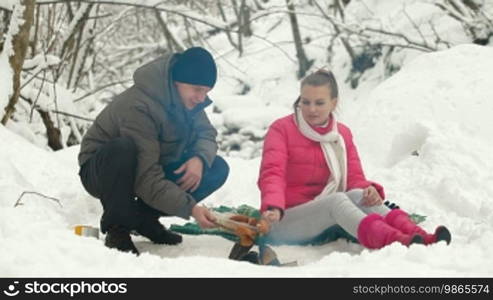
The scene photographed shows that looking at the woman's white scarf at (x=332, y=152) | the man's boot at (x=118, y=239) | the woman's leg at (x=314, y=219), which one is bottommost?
the man's boot at (x=118, y=239)

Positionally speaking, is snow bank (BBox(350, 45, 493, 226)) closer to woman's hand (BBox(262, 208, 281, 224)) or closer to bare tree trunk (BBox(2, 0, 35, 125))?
woman's hand (BBox(262, 208, 281, 224))

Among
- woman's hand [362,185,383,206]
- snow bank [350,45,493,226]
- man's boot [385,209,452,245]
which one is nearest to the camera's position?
man's boot [385,209,452,245]

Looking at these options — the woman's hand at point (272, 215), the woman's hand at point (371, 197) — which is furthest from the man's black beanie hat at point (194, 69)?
the woman's hand at point (371, 197)

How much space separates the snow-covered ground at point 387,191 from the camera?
6.91 feet

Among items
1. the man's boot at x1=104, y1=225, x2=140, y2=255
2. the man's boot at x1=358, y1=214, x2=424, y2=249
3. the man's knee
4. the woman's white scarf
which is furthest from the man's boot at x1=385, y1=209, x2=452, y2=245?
the man's boot at x1=104, y1=225, x2=140, y2=255

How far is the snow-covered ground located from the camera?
2.11m

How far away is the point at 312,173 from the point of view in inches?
134

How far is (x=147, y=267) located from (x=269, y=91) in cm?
1044

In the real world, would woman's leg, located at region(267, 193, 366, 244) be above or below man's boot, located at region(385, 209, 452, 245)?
below

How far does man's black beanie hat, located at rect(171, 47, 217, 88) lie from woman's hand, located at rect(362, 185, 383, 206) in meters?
0.87

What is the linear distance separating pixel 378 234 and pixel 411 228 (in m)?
0.14

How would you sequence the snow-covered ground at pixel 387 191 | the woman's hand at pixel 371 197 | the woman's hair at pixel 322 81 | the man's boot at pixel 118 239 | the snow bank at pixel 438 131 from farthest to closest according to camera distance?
the snow bank at pixel 438 131 < the woman's hair at pixel 322 81 < the woman's hand at pixel 371 197 < the man's boot at pixel 118 239 < the snow-covered ground at pixel 387 191

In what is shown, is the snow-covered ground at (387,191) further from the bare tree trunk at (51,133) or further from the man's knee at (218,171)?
the bare tree trunk at (51,133)

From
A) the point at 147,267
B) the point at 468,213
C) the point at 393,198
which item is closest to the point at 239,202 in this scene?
the point at 393,198
